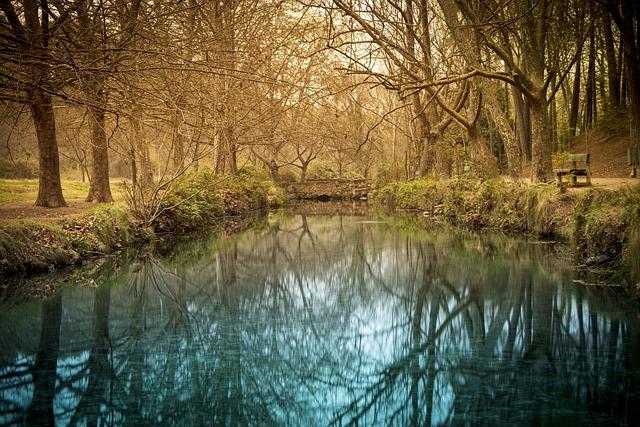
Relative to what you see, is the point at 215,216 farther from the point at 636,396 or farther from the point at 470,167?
the point at 636,396

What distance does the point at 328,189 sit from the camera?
153 feet

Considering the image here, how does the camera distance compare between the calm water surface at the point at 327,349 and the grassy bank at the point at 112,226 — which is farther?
the grassy bank at the point at 112,226

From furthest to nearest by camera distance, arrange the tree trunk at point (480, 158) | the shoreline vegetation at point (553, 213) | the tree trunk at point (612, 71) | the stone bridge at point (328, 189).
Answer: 1. the stone bridge at point (328, 189)
2. the tree trunk at point (612, 71)
3. the tree trunk at point (480, 158)
4. the shoreline vegetation at point (553, 213)

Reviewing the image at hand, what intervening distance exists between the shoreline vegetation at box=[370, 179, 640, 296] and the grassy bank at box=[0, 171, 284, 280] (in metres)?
7.92

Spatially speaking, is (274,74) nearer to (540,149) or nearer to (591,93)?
(540,149)

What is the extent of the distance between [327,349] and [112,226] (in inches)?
363

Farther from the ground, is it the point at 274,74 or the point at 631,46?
the point at 274,74

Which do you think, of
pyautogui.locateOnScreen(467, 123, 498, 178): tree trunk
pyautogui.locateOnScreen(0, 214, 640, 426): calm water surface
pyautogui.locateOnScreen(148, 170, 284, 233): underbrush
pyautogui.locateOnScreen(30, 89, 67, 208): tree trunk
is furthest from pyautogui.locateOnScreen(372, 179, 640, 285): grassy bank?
pyautogui.locateOnScreen(30, 89, 67, 208): tree trunk

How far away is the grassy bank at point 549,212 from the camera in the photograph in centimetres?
1019

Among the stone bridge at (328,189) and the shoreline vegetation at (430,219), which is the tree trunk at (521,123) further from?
the stone bridge at (328,189)

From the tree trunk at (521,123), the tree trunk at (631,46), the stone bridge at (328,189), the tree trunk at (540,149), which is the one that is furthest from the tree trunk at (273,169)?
the tree trunk at (631,46)

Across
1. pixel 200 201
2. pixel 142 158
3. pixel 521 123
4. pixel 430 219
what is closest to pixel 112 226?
pixel 142 158

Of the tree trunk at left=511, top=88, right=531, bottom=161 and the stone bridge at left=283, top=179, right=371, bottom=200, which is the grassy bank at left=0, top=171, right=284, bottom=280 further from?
the stone bridge at left=283, top=179, right=371, bottom=200

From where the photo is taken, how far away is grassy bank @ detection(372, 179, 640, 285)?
1019 centimetres
